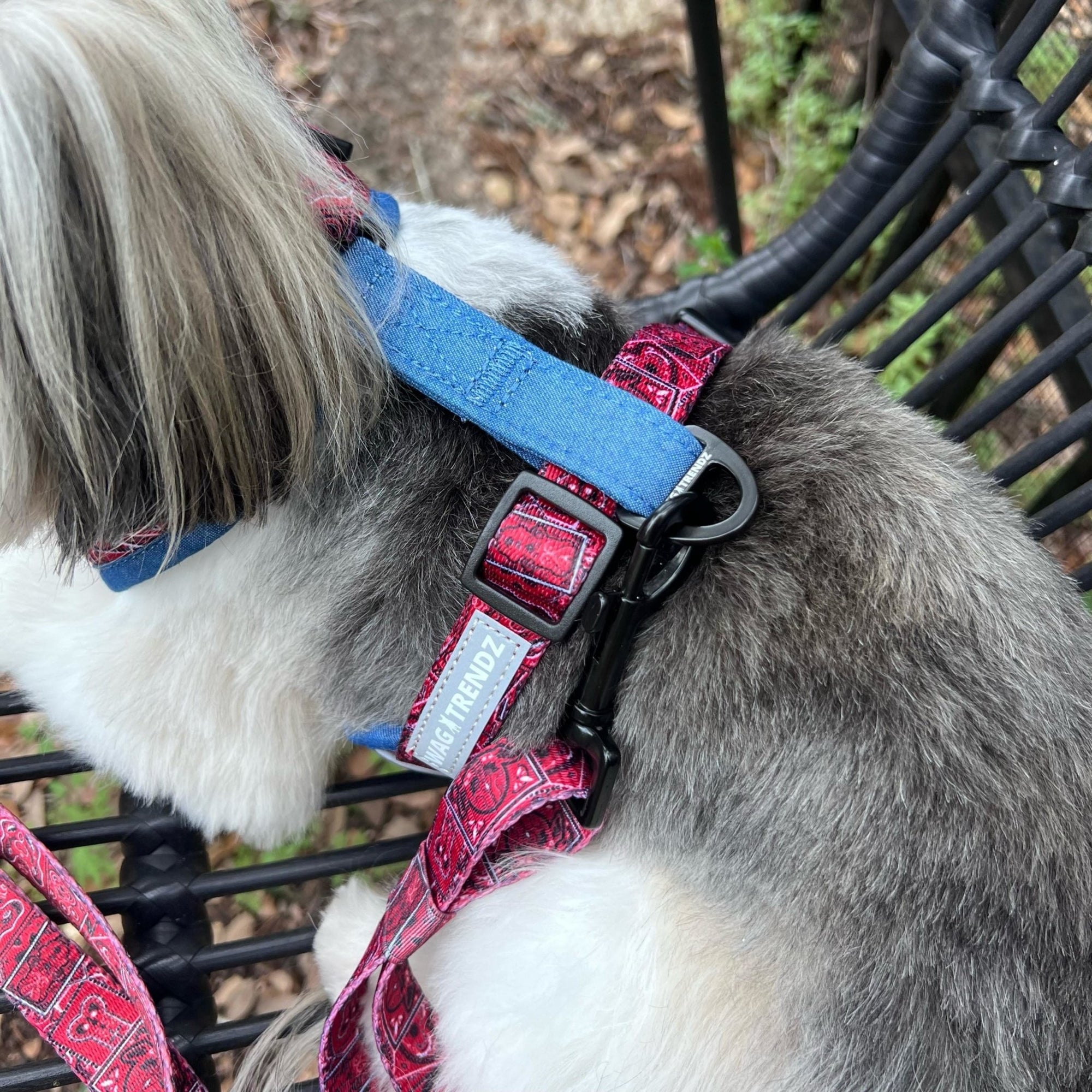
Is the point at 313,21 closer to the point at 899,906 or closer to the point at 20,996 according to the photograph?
the point at 20,996

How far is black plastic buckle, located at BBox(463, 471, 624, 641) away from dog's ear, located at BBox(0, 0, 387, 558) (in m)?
0.22

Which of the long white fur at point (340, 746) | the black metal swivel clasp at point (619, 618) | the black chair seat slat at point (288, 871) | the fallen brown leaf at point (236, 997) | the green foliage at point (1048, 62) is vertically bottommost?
the fallen brown leaf at point (236, 997)

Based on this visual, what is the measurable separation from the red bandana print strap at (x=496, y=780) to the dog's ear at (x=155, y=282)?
0.93 feet

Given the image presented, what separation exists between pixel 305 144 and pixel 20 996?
115 centimetres

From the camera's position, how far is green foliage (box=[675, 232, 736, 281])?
2.46 m

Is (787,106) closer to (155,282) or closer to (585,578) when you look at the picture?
(585,578)

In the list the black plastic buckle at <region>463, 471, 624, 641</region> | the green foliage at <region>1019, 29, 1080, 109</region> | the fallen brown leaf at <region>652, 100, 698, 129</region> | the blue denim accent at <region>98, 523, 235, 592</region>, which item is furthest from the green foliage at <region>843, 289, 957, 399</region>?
the blue denim accent at <region>98, 523, 235, 592</region>

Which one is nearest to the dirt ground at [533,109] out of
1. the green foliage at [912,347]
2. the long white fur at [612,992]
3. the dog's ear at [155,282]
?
the green foliage at [912,347]

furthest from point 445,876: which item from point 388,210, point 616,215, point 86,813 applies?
point 616,215

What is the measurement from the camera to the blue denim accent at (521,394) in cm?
109

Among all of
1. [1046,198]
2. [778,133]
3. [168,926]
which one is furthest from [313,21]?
[168,926]

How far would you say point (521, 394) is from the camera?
110 cm

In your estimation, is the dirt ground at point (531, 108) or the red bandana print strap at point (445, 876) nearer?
the red bandana print strap at point (445, 876)

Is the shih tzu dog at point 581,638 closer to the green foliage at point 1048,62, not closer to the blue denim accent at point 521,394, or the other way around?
the blue denim accent at point 521,394
